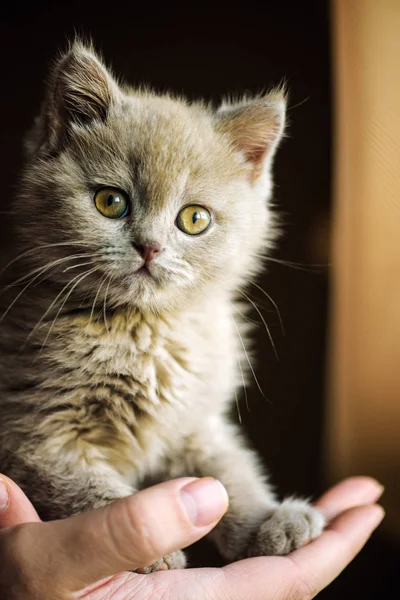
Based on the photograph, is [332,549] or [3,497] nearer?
[3,497]

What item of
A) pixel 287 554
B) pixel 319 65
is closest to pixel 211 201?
pixel 287 554

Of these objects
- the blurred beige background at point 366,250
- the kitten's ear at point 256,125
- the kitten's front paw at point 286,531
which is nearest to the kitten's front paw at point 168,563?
the kitten's front paw at point 286,531

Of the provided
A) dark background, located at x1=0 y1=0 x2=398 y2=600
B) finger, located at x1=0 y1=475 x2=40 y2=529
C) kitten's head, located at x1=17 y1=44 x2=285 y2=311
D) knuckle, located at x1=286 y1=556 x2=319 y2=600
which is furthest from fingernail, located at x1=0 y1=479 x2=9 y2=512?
dark background, located at x1=0 y1=0 x2=398 y2=600

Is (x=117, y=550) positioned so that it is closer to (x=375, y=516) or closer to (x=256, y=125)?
(x=375, y=516)

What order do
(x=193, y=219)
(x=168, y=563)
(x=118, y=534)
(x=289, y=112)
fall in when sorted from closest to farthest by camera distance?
(x=118, y=534) → (x=168, y=563) → (x=193, y=219) → (x=289, y=112)

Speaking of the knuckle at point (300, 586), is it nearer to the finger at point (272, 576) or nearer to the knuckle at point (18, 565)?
the finger at point (272, 576)

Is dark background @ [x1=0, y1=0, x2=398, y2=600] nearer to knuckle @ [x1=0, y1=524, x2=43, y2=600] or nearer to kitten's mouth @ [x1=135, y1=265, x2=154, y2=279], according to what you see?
kitten's mouth @ [x1=135, y1=265, x2=154, y2=279]

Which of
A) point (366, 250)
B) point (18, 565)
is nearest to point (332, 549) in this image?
point (18, 565)
